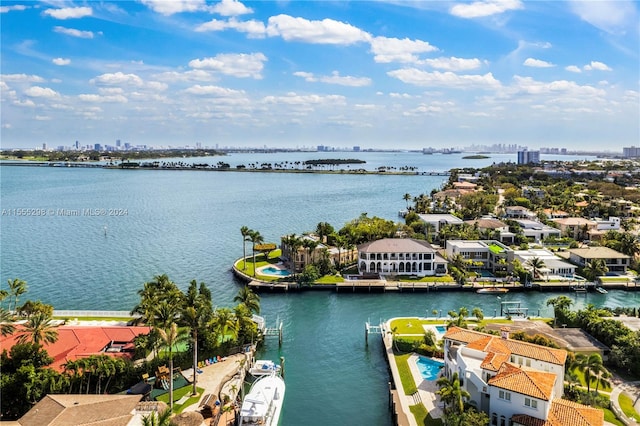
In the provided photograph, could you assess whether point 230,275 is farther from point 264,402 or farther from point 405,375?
point 264,402

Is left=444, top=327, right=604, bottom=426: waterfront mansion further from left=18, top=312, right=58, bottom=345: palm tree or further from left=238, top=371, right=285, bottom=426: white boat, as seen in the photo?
left=18, top=312, right=58, bottom=345: palm tree

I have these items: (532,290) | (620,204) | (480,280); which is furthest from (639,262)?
(620,204)

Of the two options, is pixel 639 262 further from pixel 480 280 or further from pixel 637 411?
pixel 637 411

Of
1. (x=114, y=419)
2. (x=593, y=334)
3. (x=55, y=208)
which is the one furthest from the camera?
(x=55, y=208)

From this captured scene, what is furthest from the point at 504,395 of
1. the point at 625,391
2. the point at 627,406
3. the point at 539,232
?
the point at 539,232

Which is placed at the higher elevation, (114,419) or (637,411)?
(114,419)

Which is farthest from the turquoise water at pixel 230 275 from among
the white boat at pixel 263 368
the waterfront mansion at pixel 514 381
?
the waterfront mansion at pixel 514 381
